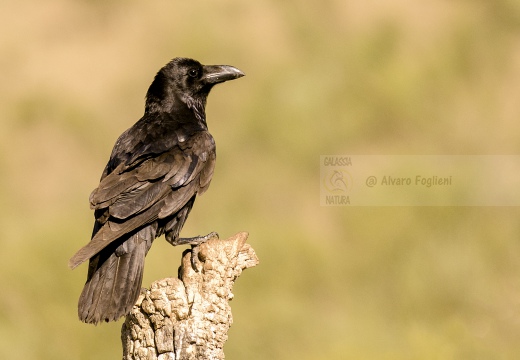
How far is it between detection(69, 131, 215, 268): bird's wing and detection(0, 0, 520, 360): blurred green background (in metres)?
3.67

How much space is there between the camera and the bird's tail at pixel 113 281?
7.62 metres

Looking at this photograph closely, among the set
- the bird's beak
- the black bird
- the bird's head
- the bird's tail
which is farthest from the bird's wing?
the bird's beak

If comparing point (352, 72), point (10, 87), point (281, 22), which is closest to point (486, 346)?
point (352, 72)

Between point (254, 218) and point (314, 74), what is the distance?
2341 millimetres

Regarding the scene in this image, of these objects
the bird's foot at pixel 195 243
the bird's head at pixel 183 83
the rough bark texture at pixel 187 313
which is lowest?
the rough bark texture at pixel 187 313

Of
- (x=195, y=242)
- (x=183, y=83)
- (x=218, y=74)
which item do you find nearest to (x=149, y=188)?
(x=195, y=242)

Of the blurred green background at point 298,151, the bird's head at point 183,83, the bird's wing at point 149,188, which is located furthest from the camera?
the blurred green background at point 298,151

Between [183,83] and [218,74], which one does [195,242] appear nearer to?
[183,83]

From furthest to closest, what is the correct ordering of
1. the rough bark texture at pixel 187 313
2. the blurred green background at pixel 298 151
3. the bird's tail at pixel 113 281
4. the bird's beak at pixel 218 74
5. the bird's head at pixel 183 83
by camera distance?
the blurred green background at pixel 298 151
the bird's beak at pixel 218 74
the bird's head at pixel 183 83
the bird's tail at pixel 113 281
the rough bark texture at pixel 187 313

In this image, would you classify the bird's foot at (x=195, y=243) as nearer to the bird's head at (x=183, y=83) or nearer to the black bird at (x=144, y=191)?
the black bird at (x=144, y=191)

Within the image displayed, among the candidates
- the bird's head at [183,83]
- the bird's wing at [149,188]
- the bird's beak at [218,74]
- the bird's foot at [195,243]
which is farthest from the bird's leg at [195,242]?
the bird's beak at [218,74]

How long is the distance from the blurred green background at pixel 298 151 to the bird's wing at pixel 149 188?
3.67 meters

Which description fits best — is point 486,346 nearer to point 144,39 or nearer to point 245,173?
point 245,173

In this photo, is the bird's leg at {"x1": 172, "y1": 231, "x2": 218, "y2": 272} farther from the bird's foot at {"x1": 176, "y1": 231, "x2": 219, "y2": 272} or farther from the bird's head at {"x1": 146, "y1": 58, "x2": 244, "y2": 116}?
the bird's head at {"x1": 146, "y1": 58, "x2": 244, "y2": 116}
